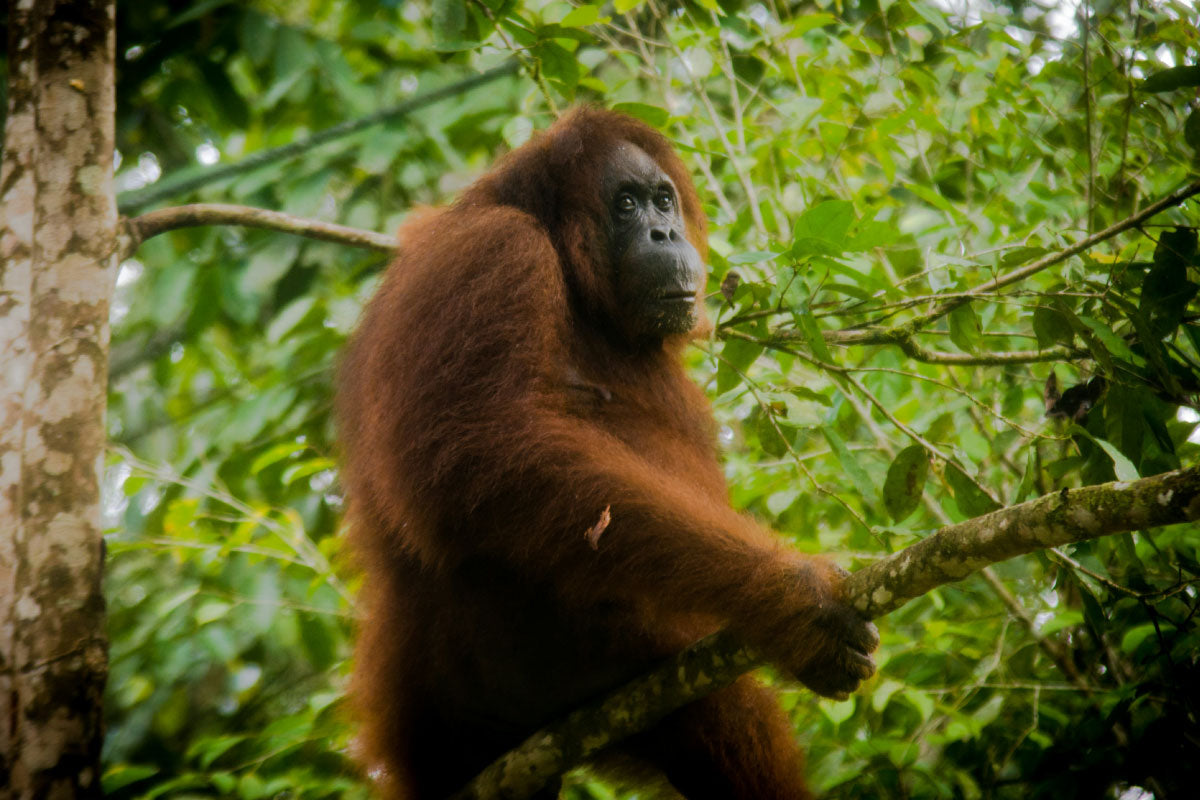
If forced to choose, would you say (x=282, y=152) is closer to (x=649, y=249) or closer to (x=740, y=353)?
(x=649, y=249)

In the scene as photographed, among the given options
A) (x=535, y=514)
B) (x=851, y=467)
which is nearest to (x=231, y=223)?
(x=535, y=514)

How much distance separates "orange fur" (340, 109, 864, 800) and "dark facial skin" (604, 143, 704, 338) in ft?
0.23

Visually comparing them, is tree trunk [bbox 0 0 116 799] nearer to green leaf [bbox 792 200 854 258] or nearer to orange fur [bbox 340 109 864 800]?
orange fur [bbox 340 109 864 800]

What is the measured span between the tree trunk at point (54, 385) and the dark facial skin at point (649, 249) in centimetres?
156

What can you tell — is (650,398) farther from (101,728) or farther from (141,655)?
(141,655)

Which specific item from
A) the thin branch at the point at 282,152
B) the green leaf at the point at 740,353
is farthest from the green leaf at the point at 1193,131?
the thin branch at the point at 282,152

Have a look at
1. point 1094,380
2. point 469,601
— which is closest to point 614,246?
point 469,601

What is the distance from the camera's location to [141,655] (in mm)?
4098

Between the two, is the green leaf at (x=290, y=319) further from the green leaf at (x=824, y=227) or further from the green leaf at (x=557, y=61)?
the green leaf at (x=824, y=227)

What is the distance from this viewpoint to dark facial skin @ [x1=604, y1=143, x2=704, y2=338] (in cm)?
311

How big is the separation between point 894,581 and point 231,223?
2.60 meters

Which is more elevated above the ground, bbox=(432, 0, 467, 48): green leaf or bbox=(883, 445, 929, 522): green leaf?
bbox=(432, 0, 467, 48): green leaf

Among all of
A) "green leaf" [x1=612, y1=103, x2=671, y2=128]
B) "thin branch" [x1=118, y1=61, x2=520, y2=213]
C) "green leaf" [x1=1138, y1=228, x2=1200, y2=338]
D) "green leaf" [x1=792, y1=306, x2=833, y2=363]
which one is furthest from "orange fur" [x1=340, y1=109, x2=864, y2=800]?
"green leaf" [x1=1138, y1=228, x2=1200, y2=338]

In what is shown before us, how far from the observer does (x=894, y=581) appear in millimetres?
2119
